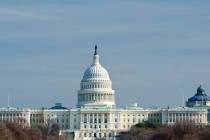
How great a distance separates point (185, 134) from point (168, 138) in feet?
5.36

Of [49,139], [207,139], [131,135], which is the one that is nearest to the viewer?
[207,139]

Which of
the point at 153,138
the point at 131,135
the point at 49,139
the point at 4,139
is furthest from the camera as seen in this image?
the point at 131,135

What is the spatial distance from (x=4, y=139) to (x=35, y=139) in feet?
71.0

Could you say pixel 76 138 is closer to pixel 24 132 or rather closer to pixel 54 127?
pixel 54 127

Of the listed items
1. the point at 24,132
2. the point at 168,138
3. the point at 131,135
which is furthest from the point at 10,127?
the point at 131,135

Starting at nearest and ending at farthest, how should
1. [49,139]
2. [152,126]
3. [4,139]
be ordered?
[4,139]
[49,139]
[152,126]

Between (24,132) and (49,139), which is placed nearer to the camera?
(24,132)

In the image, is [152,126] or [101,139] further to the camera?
[101,139]

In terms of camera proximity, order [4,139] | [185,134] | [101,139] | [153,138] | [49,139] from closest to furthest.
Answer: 1. [4,139]
2. [185,134]
3. [153,138]
4. [49,139]
5. [101,139]

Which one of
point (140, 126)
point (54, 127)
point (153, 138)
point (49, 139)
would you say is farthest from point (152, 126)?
point (153, 138)

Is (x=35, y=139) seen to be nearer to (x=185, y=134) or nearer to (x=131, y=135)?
(x=185, y=134)

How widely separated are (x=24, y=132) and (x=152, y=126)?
216 feet

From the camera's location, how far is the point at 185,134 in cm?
11544

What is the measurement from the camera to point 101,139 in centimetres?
19700
